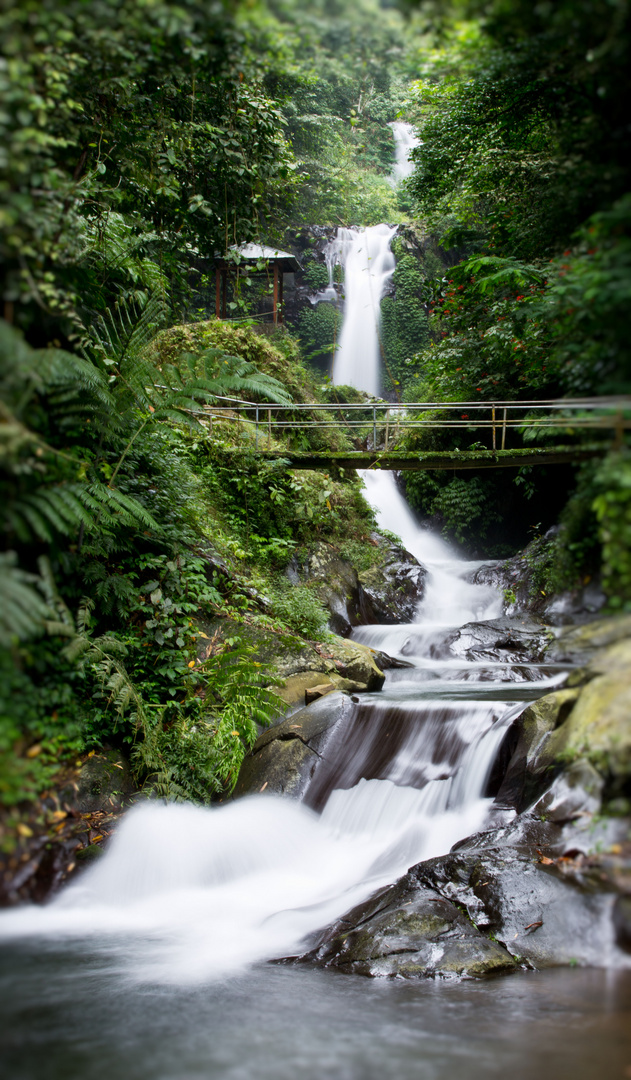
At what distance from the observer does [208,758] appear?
5535mm

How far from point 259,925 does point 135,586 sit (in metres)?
3.19

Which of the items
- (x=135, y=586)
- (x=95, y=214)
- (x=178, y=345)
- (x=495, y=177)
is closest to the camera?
(x=95, y=214)

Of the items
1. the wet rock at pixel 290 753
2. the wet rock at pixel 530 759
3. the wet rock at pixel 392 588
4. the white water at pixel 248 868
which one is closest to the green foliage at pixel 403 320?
the wet rock at pixel 392 588

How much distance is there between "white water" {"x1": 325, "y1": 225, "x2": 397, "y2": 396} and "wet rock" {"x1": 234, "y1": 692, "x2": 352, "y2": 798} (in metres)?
17.2

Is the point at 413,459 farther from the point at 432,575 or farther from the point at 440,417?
the point at 440,417

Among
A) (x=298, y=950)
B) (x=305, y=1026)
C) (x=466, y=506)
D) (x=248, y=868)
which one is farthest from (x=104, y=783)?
(x=466, y=506)

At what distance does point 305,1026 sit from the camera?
2.92m

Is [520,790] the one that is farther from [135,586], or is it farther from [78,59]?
[78,59]

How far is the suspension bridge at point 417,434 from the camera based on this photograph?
3059 millimetres

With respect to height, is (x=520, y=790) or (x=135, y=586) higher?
(x=135, y=586)

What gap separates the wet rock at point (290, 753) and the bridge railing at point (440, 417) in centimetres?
320

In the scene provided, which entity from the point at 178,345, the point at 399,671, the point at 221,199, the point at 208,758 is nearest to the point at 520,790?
the point at 208,758

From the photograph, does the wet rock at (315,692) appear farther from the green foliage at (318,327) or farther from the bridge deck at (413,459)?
the green foliage at (318,327)

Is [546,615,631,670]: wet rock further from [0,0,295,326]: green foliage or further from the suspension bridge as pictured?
[0,0,295,326]: green foliage
